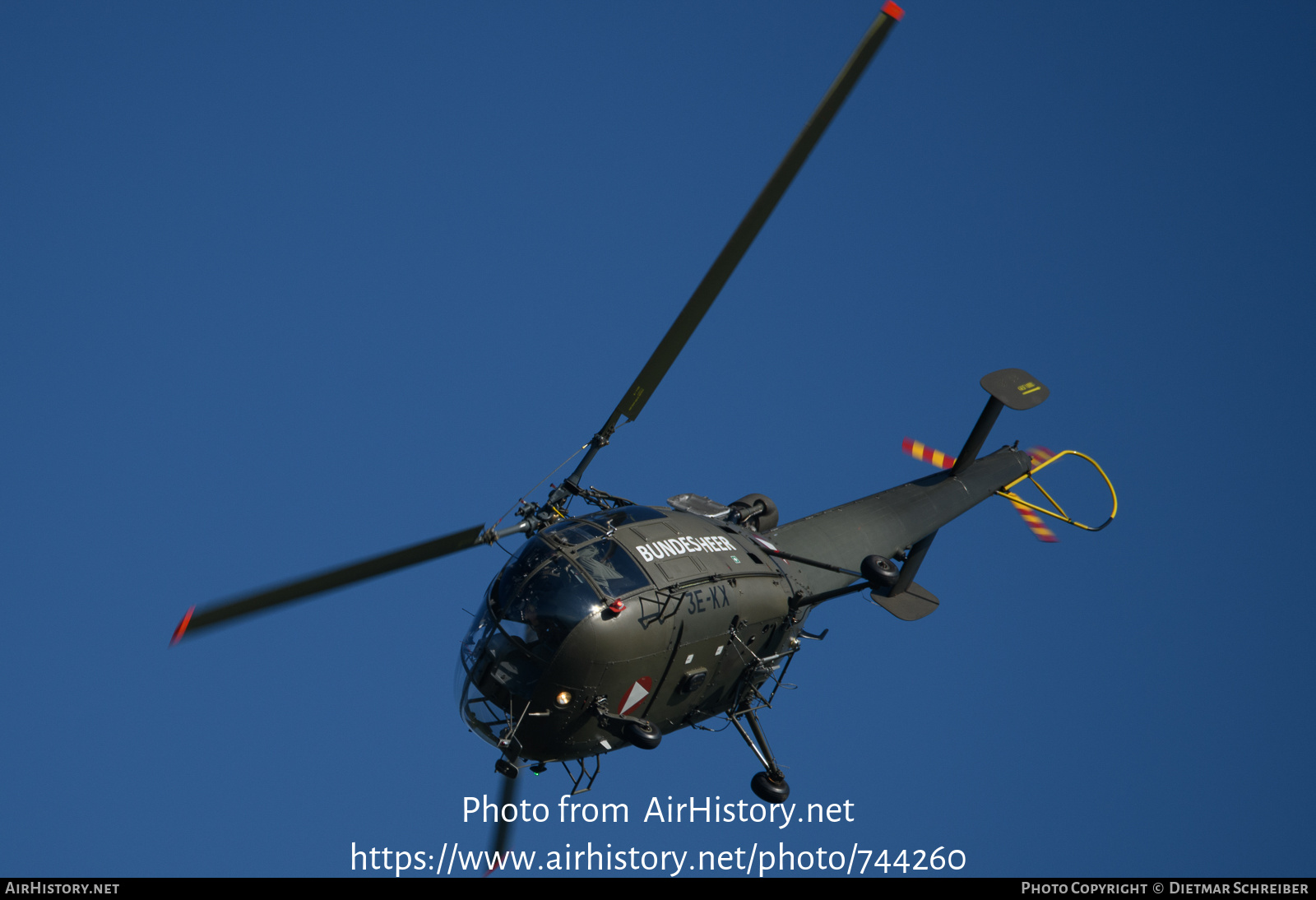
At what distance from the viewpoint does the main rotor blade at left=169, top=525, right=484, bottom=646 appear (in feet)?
49.2

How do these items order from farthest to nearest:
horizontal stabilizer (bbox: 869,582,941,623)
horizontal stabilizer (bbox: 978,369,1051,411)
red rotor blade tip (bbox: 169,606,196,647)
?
horizontal stabilizer (bbox: 978,369,1051,411), horizontal stabilizer (bbox: 869,582,941,623), red rotor blade tip (bbox: 169,606,196,647)

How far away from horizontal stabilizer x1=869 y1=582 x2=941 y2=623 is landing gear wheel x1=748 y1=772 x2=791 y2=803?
5445 millimetres

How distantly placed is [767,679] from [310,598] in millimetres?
7741

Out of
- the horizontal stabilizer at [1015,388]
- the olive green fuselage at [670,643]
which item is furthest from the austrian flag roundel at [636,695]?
the horizontal stabilizer at [1015,388]

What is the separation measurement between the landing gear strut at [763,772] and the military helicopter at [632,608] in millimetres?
22

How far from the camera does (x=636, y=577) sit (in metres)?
17.0

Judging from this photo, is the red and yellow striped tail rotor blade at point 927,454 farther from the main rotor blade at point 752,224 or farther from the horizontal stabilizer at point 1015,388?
the main rotor blade at point 752,224

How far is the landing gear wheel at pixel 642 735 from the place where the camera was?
16156mm

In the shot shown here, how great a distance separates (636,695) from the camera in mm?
17125

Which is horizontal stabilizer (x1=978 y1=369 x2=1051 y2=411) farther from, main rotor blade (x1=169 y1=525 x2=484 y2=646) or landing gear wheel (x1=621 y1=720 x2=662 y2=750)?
main rotor blade (x1=169 y1=525 x2=484 y2=646)

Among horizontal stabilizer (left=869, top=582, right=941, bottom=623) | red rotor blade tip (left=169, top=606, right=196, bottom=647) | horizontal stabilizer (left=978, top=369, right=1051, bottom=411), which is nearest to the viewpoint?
red rotor blade tip (left=169, top=606, right=196, bottom=647)

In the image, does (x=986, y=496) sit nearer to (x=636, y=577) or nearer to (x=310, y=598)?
(x=636, y=577)

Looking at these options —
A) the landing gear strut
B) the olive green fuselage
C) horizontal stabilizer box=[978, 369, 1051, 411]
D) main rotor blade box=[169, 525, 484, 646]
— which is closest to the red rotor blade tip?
main rotor blade box=[169, 525, 484, 646]
